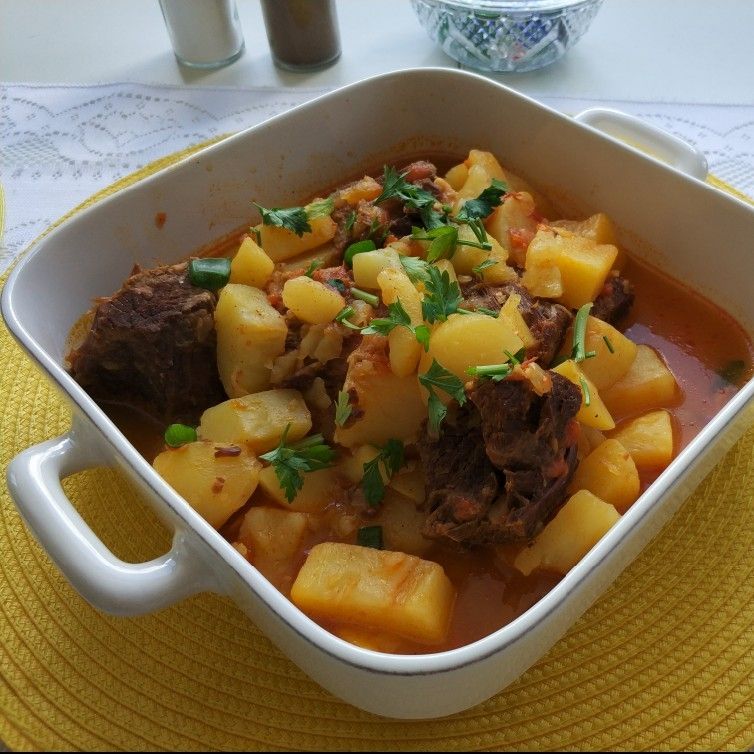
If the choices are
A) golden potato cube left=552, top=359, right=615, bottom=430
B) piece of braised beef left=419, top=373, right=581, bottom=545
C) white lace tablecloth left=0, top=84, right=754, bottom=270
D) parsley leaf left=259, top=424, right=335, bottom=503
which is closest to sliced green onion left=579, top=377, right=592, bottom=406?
golden potato cube left=552, top=359, right=615, bottom=430


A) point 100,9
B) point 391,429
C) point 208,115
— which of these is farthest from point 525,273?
point 100,9

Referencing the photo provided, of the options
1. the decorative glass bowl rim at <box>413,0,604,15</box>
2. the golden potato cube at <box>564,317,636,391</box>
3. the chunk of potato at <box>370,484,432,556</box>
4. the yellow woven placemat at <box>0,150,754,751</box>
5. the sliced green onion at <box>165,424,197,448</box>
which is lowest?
the yellow woven placemat at <box>0,150,754,751</box>

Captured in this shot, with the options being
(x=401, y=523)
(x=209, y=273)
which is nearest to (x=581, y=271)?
(x=401, y=523)

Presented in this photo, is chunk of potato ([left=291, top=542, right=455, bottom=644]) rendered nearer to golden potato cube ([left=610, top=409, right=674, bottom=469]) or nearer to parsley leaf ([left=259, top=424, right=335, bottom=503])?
parsley leaf ([left=259, top=424, right=335, bottom=503])

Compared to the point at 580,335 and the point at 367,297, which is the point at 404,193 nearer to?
the point at 367,297

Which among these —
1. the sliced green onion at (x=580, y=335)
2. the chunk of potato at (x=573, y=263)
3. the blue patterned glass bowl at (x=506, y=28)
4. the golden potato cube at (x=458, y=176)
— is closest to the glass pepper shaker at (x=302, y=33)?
the blue patterned glass bowl at (x=506, y=28)
